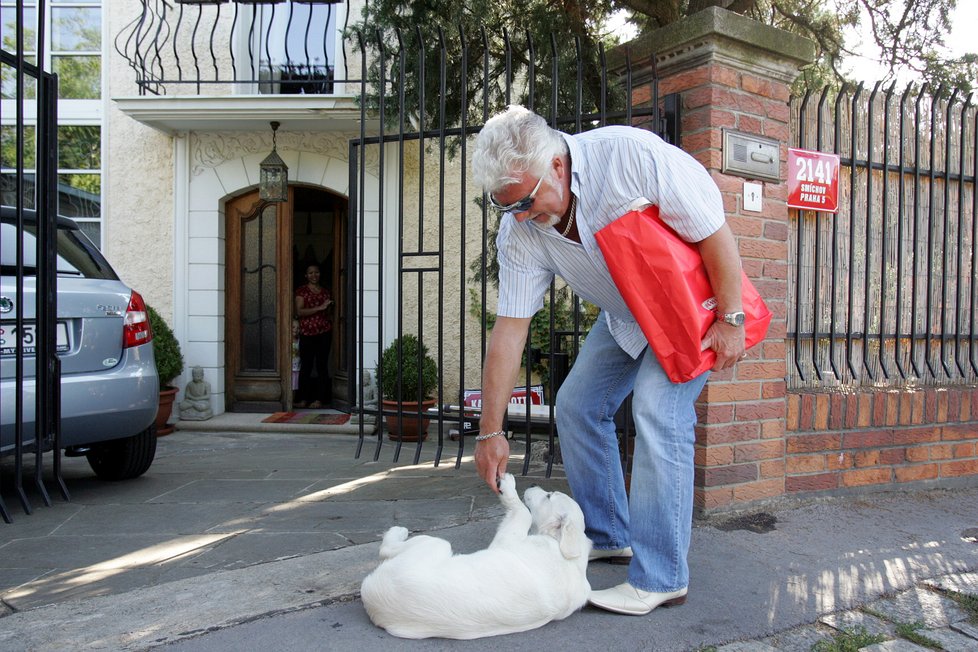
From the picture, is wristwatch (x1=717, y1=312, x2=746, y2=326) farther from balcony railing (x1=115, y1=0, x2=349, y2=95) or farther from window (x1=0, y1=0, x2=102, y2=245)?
window (x1=0, y1=0, x2=102, y2=245)

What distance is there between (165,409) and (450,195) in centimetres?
353

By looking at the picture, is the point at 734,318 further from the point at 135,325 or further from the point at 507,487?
the point at 135,325

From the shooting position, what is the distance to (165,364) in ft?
24.3

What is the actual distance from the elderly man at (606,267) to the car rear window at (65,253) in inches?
105

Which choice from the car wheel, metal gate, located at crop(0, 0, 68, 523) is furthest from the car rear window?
the car wheel

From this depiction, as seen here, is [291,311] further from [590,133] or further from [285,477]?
[590,133]

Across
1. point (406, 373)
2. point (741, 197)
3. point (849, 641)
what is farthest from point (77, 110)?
point (849, 641)

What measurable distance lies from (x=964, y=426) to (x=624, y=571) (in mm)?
2472

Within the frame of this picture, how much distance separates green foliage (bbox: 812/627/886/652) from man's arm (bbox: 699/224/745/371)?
86 centimetres

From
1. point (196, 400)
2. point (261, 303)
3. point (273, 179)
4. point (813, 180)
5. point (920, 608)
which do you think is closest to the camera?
point (920, 608)

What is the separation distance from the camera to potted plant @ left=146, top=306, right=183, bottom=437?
A: 24.2 feet

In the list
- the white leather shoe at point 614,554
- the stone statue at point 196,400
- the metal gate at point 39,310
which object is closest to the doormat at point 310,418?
the stone statue at point 196,400

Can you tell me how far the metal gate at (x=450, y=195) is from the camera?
3.81 m

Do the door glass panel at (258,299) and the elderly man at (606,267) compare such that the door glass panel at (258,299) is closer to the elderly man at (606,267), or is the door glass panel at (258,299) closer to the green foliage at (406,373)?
the green foliage at (406,373)
